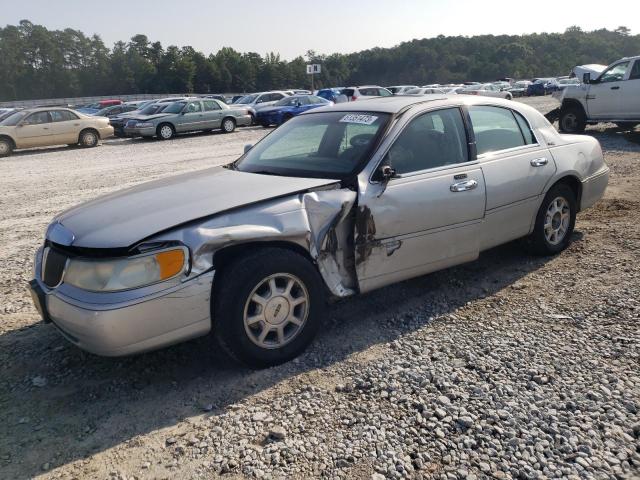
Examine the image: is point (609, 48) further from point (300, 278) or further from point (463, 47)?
point (300, 278)

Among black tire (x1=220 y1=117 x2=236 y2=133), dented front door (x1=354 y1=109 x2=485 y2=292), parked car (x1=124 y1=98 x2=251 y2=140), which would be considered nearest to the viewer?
dented front door (x1=354 y1=109 x2=485 y2=292)

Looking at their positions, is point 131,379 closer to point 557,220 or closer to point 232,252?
point 232,252

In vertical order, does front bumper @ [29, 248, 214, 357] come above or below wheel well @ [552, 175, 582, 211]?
below

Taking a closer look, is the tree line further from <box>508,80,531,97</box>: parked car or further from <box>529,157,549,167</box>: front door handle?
<box>529,157,549,167</box>: front door handle

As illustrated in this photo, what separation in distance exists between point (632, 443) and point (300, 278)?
1.96 meters

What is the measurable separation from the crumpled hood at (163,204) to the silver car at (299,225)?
1cm

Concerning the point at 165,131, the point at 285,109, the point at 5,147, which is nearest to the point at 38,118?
the point at 5,147

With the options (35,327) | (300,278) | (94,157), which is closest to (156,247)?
(300,278)

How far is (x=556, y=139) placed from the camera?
5.02m

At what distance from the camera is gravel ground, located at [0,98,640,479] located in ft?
8.14

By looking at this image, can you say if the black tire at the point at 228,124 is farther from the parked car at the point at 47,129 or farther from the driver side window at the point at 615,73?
the driver side window at the point at 615,73

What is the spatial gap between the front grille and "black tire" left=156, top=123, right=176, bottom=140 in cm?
1782

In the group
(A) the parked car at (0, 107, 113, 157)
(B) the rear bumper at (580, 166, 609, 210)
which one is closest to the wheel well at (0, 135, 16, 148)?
(A) the parked car at (0, 107, 113, 157)

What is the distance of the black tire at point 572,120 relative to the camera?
14.2m
